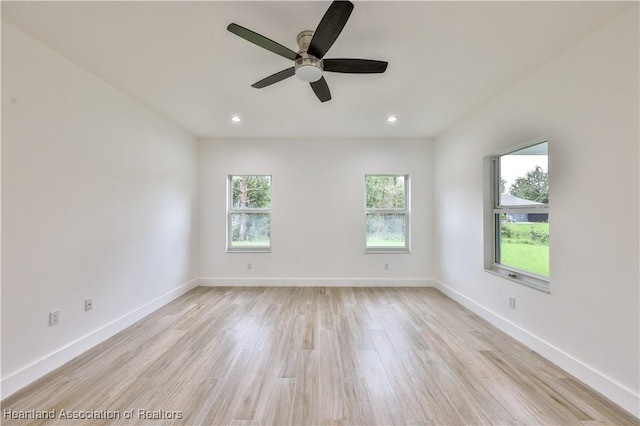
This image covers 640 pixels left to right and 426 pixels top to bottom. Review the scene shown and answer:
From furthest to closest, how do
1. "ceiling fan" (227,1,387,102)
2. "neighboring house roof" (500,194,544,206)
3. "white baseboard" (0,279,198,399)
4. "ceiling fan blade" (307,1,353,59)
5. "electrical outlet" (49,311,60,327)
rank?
"neighboring house roof" (500,194,544,206)
"electrical outlet" (49,311,60,327)
"white baseboard" (0,279,198,399)
"ceiling fan" (227,1,387,102)
"ceiling fan blade" (307,1,353,59)

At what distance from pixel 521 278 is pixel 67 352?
14.1 feet

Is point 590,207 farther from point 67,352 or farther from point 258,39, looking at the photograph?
point 67,352

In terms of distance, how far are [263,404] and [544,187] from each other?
299cm

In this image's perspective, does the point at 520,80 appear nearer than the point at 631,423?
No

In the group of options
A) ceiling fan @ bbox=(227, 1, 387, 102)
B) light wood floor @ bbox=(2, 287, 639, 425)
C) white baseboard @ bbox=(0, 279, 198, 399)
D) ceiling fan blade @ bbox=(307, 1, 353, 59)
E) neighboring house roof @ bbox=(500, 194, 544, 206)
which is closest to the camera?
ceiling fan blade @ bbox=(307, 1, 353, 59)

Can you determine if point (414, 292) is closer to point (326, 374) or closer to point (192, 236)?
point (326, 374)

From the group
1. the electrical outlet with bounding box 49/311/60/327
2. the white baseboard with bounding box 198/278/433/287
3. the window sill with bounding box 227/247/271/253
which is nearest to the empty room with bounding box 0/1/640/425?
the electrical outlet with bounding box 49/311/60/327

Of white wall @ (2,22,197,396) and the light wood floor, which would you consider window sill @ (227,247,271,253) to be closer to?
white wall @ (2,22,197,396)

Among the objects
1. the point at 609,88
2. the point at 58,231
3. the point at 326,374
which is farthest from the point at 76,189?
the point at 609,88

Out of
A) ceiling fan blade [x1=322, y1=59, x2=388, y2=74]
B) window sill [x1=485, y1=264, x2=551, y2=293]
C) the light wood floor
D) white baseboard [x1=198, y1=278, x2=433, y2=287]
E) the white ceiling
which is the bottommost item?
the light wood floor

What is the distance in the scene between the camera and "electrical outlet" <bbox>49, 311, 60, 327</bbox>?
2.08 meters

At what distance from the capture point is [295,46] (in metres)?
2.05

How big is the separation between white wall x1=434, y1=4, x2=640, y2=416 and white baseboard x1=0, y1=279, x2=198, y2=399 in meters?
4.08

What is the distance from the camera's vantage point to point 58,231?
215cm
